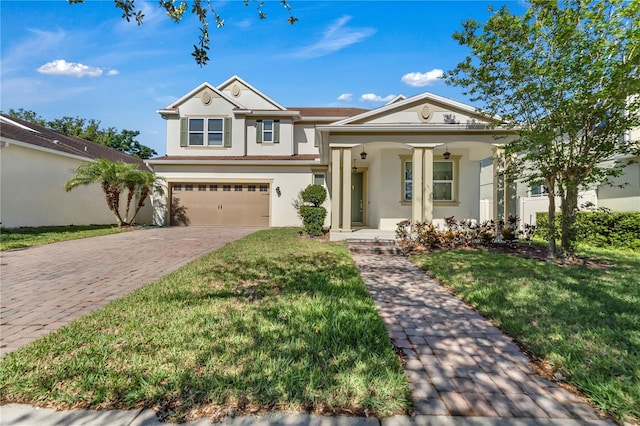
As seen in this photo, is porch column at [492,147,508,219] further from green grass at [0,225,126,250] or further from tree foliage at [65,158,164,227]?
tree foliage at [65,158,164,227]

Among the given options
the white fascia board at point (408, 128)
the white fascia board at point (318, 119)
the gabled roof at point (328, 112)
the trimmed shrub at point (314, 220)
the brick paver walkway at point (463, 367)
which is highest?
the gabled roof at point (328, 112)

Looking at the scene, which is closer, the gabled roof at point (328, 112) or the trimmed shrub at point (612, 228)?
the trimmed shrub at point (612, 228)

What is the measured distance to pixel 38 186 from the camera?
12.2 m

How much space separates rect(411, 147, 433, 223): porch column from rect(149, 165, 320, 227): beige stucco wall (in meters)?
6.79

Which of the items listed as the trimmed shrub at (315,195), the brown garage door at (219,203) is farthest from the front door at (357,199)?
the brown garage door at (219,203)

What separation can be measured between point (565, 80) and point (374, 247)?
5.52 metres

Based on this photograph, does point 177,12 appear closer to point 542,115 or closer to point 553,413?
point 553,413

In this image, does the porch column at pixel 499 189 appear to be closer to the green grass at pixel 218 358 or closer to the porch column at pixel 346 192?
the porch column at pixel 346 192

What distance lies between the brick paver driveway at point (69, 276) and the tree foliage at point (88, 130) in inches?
1219

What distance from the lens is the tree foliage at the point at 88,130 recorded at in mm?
33344

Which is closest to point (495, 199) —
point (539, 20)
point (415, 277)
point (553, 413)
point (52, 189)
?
point (539, 20)

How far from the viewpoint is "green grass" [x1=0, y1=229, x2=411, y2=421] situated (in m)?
2.01

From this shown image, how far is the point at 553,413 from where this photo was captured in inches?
77.1

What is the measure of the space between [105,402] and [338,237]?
7827 mm
